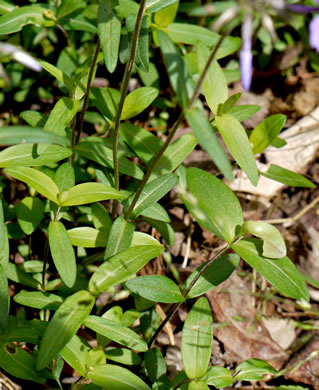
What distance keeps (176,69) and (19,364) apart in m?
1.46

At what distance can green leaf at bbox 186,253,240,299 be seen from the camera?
2.27 meters

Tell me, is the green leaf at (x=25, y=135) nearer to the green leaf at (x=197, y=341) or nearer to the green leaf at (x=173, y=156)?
the green leaf at (x=173, y=156)

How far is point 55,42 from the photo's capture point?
11.1 ft

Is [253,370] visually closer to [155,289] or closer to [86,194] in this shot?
[155,289]

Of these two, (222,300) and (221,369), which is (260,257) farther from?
(222,300)

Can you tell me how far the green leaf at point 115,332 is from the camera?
215cm

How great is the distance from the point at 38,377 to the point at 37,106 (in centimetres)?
196

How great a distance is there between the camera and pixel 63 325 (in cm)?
190

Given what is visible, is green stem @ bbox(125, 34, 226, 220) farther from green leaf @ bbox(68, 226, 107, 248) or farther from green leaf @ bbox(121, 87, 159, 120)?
green leaf @ bbox(121, 87, 159, 120)

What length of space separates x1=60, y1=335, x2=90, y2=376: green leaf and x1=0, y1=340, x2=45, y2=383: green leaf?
6.6 inches

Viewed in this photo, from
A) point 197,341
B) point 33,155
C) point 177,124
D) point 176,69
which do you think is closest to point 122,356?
point 197,341

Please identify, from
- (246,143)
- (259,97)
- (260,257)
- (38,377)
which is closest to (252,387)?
(260,257)

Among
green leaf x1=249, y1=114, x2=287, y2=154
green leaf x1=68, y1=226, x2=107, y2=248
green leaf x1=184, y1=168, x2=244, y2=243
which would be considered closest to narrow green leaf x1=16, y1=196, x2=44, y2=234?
green leaf x1=68, y1=226, x2=107, y2=248

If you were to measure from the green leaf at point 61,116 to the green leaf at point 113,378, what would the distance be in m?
1.12
